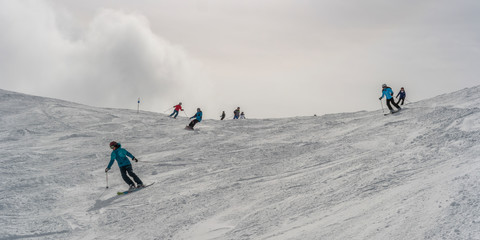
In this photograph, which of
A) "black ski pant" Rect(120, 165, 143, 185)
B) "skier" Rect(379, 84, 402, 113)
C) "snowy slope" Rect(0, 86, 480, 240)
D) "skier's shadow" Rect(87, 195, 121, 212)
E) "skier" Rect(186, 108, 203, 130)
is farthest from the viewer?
"skier" Rect(186, 108, 203, 130)

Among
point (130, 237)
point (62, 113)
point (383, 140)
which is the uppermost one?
point (62, 113)

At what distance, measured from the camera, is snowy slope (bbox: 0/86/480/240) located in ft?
21.7

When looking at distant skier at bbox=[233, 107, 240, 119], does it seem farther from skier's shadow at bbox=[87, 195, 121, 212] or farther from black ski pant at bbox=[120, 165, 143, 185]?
skier's shadow at bbox=[87, 195, 121, 212]

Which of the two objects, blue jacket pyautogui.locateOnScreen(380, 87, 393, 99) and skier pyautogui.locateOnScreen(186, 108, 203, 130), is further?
skier pyautogui.locateOnScreen(186, 108, 203, 130)

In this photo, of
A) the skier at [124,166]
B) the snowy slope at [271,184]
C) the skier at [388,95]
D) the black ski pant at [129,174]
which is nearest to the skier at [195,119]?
the snowy slope at [271,184]

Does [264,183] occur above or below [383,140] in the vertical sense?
below

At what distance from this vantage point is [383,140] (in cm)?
1268

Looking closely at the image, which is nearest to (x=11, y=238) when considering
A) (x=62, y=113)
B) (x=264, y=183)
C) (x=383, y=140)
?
(x=264, y=183)

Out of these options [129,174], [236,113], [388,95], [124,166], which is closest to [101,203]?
[129,174]

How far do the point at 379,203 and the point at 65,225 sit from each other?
7189 mm

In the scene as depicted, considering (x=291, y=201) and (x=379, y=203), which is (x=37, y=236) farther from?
(x=379, y=203)

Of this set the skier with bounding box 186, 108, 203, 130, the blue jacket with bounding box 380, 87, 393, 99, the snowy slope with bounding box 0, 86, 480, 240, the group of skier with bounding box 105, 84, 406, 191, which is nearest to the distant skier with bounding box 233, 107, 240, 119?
the group of skier with bounding box 105, 84, 406, 191

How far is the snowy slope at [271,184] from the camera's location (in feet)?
21.7

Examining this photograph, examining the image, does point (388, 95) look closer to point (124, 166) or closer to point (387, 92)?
point (387, 92)
